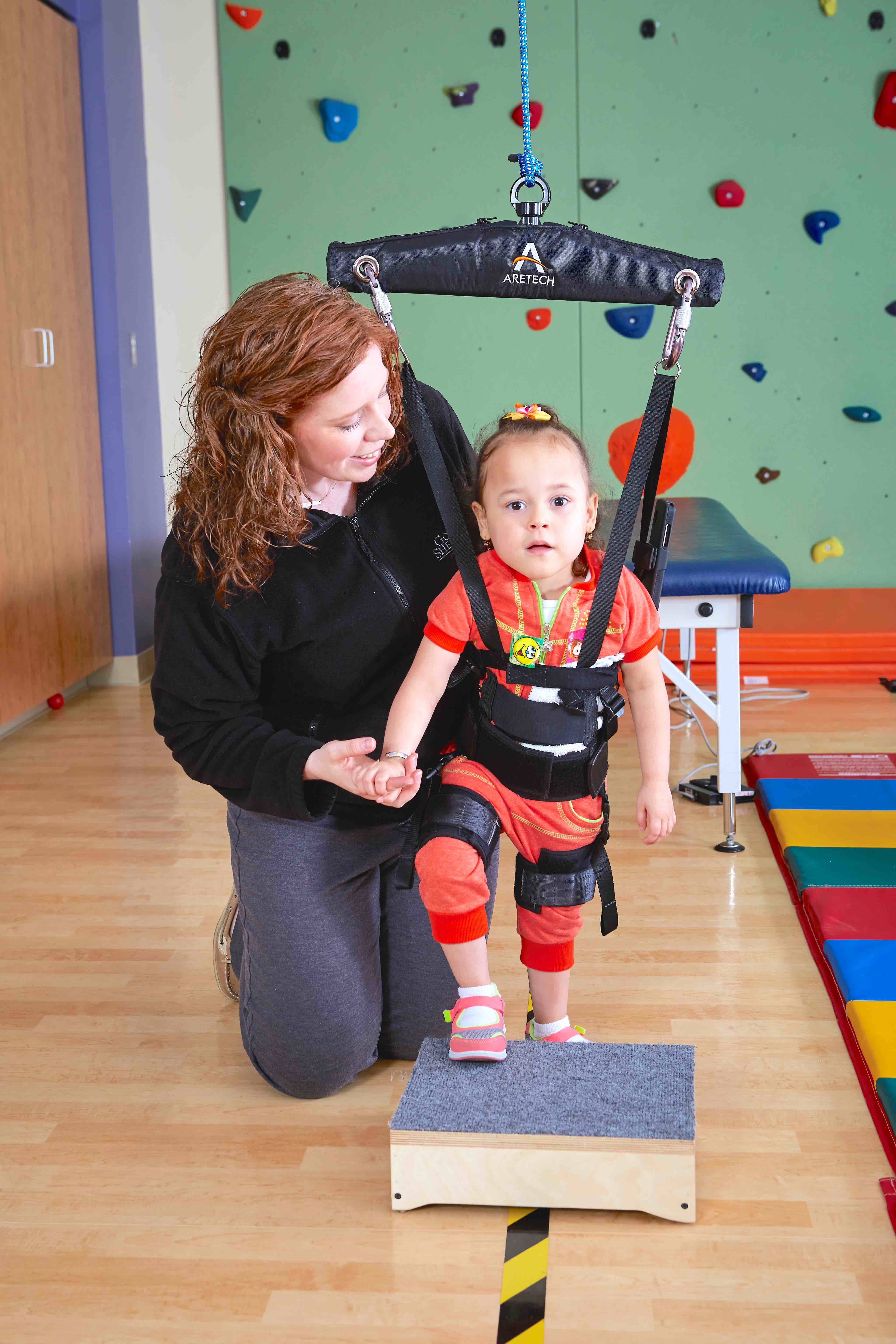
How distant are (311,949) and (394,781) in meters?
0.36

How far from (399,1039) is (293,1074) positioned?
0.61 feet

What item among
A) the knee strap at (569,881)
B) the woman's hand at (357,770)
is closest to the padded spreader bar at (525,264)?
the woman's hand at (357,770)

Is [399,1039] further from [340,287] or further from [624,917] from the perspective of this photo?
[340,287]

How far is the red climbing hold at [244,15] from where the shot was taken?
4109 mm

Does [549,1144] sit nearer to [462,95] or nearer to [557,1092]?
[557,1092]

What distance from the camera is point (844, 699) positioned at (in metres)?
3.64

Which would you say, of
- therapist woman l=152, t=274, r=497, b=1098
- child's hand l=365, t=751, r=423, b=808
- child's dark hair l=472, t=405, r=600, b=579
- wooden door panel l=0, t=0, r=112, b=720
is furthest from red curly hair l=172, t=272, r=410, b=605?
wooden door panel l=0, t=0, r=112, b=720

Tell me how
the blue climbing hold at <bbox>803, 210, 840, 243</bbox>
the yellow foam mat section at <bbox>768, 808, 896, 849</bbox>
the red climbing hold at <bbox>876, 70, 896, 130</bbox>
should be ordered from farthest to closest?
the blue climbing hold at <bbox>803, 210, 840, 243</bbox> < the red climbing hold at <bbox>876, 70, 896, 130</bbox> < the yellow foam mat section at <bbox>768, 808, 896, 849</bbox>

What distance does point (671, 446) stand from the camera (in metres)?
4.32

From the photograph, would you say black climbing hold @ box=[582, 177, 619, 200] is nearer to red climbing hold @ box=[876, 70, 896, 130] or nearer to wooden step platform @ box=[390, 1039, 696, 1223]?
red climbing hold @ box=[876, 70, 896, 130]

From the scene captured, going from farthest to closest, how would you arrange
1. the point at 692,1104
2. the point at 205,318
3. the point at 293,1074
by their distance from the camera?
the point at 205,318 → the point at 293,1074 → the point at 692,1104

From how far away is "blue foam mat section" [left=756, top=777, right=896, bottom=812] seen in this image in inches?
103

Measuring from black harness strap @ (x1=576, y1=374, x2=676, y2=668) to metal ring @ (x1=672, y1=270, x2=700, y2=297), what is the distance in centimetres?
11

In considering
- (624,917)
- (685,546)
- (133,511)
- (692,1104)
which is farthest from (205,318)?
(692,1104)
